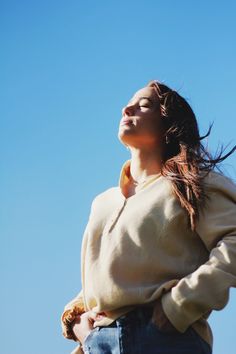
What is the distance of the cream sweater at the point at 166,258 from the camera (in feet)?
11.8

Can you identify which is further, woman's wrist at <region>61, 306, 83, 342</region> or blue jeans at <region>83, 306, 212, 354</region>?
woman's wrist at <region>61, 306, 83, 342</region>

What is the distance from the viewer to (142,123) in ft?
14.1

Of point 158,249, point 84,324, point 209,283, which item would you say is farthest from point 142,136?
point 84,324

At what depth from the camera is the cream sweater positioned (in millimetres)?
3605

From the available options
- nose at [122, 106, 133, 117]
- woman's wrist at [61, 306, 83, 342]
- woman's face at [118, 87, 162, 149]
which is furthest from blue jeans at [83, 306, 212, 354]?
nose at [122, 106, 133, 117]

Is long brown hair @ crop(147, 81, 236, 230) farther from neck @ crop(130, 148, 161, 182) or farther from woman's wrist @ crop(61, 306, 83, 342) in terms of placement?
woman's wrist @ crop(61, 306, 83, 342)

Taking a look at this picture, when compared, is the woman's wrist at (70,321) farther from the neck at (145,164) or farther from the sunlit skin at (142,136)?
the neck at (145,164)

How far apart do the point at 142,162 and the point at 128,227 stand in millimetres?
617

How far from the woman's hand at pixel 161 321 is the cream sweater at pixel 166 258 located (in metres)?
0.03

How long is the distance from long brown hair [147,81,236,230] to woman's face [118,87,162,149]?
50 millimetres

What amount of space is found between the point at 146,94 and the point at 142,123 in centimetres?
26

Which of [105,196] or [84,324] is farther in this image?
[105,196]

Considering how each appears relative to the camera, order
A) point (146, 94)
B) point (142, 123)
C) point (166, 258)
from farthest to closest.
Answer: point (146, 94), point (142, 123), point (166, 258)

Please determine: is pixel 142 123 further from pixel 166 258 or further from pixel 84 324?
pixel 84 324
